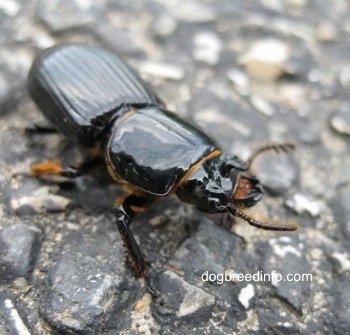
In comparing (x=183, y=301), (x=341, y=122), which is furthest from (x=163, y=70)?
(x=183, y=301)

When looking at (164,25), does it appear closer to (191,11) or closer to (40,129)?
(191,11)

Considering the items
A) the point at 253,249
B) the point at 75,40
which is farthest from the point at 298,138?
the point at 75,40

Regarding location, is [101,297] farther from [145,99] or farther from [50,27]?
[50,27]

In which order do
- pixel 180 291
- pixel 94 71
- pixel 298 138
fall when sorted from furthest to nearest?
pixel 298 138
pixel 94 71
pixel 180 291

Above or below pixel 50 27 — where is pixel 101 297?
below

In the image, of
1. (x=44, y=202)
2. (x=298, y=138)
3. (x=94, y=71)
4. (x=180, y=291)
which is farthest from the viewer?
(x=298, y=138)

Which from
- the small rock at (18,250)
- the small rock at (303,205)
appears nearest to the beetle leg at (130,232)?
the small rock at (18,250)

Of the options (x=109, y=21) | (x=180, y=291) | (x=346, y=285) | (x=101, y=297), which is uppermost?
(x=109, y=21)

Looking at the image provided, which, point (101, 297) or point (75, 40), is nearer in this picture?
point (101, 297)
